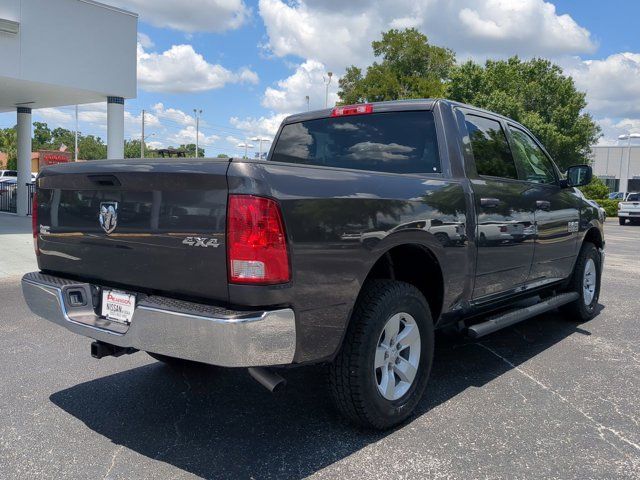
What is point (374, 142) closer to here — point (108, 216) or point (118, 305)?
point (108, 216)

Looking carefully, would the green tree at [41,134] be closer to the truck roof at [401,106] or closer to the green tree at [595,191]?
the green tree at [595,191]

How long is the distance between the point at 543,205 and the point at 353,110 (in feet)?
6.11

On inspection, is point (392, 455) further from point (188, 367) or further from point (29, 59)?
point (29, 59)

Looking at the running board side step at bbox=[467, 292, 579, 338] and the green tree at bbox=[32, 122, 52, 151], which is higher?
the green tree at bbox=[32, 122, 52, 151]

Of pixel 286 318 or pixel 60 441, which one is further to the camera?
pixel 60 441

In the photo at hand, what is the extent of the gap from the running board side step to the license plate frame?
229 centimetres

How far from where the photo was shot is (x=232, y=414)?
142 inches


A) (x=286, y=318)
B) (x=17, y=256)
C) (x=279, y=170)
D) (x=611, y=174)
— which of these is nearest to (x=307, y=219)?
(x=279, y=170)

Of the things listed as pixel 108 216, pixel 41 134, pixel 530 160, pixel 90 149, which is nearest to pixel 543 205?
pixel 530 160

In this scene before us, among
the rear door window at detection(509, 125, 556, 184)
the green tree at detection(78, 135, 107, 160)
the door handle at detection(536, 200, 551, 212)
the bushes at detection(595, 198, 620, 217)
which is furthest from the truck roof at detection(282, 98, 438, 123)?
the green tree at detection(78, 135, 107, 160)

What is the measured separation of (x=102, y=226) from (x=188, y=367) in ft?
5.35

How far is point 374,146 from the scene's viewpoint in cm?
431

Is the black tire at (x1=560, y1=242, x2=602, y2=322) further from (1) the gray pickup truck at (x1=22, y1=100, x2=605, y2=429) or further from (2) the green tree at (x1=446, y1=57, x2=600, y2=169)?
(2) the green tree at (x1=446, y1=57, x2=600, y2=169)

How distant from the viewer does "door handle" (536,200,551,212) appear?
4823 mm
